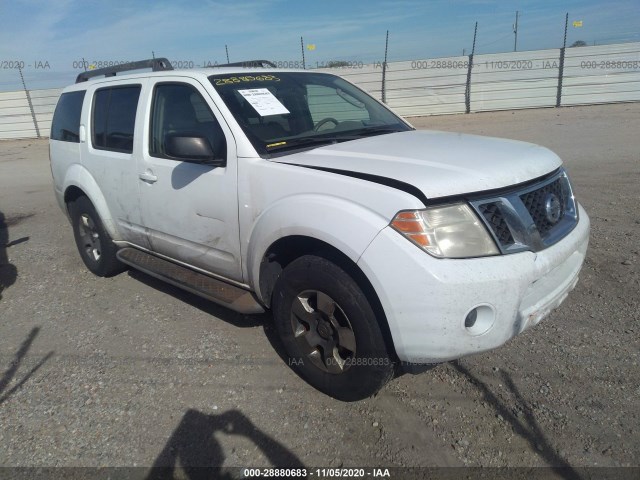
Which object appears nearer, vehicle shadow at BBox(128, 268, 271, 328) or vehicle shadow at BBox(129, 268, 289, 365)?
vehicle shadow at BBox(129, 268, 289, 365)

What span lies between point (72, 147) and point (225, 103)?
7.83ft

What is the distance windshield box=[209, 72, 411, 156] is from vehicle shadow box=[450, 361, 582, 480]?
1.81 m

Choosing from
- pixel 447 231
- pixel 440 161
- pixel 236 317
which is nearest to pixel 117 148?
pixel 236 317

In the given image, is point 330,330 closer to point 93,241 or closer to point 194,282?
point 194,282

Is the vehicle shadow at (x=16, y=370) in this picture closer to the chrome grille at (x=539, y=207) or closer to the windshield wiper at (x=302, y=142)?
the windshield wiper at (x=302, y=142)

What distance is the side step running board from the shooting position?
3.19m

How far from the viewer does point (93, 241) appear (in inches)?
191

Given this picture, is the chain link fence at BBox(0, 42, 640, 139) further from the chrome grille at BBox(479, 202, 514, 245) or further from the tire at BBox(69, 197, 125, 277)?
the chrome grille at BBox(479, 202, 514, 245)

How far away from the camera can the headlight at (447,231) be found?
7.38 feet

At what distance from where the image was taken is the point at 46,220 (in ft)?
24.7

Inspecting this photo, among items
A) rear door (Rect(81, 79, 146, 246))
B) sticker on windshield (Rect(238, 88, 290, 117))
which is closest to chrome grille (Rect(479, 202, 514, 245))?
sticker on windshield (Rect(238, 88, 290, 117))

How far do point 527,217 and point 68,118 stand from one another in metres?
4.58

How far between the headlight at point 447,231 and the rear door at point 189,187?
125cm

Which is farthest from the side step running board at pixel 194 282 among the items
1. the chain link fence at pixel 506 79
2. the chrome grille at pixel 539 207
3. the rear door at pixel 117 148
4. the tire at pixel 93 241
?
the chain link fence at pixel 506 79
